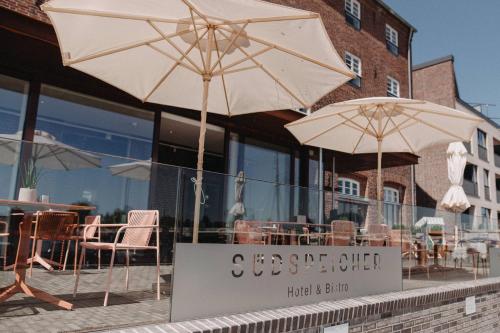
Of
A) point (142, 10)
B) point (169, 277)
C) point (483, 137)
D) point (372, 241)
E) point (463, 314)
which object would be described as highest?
point (483, 137)

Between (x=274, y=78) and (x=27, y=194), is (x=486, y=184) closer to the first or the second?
(x=274, y=78)

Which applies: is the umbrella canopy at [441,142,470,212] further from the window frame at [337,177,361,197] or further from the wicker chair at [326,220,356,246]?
the wicker chair at [326,220,356,246]

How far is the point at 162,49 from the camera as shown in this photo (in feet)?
16.4

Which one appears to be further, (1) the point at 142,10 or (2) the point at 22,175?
(1) the point at 142,10

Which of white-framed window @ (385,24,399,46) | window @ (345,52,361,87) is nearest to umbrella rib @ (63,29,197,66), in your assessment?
window @ (345,52,361,87)

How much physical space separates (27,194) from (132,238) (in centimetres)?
98

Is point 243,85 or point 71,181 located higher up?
point 243,85

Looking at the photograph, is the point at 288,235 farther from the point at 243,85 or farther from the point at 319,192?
the point at 243,85

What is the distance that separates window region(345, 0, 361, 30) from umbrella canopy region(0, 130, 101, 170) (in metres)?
13.3

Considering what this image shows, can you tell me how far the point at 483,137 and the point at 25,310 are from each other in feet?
103

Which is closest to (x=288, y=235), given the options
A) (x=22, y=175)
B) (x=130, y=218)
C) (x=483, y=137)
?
(x=130, y=218)

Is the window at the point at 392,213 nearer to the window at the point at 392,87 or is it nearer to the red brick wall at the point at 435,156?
the window at the point at 392,87

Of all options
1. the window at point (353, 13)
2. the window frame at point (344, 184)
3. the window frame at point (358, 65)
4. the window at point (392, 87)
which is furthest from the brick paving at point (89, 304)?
the window at point (392, 87)

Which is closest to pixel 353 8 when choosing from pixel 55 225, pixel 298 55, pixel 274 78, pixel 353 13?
pixel 353 13
